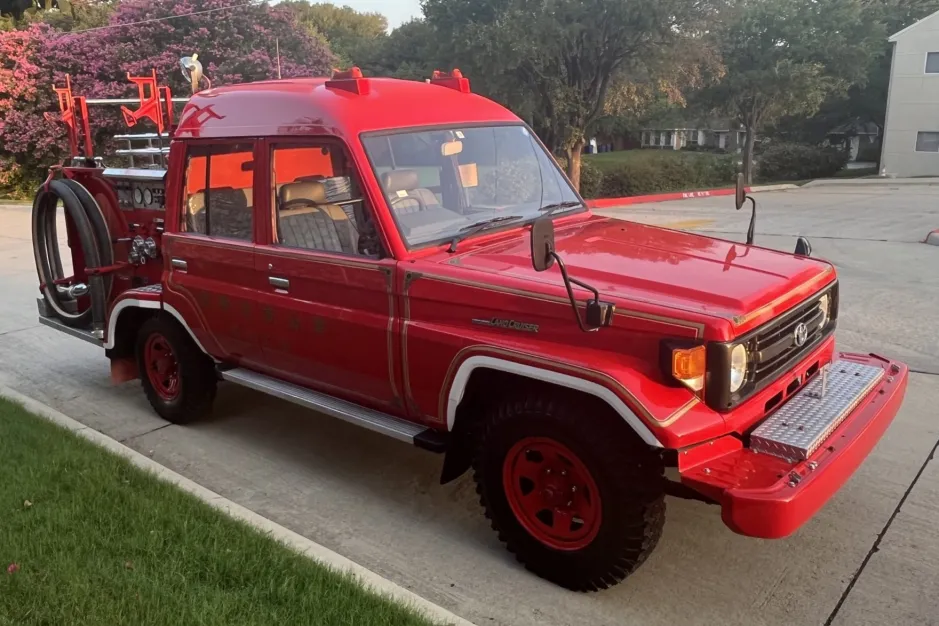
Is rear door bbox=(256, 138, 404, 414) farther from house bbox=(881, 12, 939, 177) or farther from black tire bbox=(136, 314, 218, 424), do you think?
house bbox=(881, 12, 939, 177)

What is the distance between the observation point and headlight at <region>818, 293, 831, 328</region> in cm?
380

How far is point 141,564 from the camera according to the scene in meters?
3.42

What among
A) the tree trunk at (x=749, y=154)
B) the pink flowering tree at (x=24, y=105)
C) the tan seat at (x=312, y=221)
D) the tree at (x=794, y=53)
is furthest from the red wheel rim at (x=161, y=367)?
the tree trunk at (x=749, y=154)

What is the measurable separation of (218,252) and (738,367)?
9.95 feet

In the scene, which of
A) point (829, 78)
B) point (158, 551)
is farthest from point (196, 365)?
point (829, 78)

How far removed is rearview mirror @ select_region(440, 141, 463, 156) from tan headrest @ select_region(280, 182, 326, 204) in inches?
26.6

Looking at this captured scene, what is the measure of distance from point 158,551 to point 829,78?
104ft

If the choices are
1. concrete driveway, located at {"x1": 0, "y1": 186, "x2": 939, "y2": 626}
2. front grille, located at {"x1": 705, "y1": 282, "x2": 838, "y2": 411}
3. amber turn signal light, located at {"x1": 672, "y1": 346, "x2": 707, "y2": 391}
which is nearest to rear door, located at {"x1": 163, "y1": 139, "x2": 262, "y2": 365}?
concrete driveway, located at {"x1": 0, "y1": 186, "x2": 939, "y2": 626}

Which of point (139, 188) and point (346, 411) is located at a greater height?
point (139, 188)

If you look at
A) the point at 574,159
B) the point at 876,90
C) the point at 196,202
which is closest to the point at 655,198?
the point at 574,159

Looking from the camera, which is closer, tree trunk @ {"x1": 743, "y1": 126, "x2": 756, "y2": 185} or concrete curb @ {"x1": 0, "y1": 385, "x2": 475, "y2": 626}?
concrete curb @ {"x1": 0, "y1": 385, "x2": 475, "y2": 626}

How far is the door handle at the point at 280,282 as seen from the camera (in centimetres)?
428

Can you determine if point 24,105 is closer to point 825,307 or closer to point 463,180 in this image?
point 463,180

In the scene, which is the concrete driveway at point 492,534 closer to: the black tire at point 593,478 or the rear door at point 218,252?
the black tire at point 593,478
